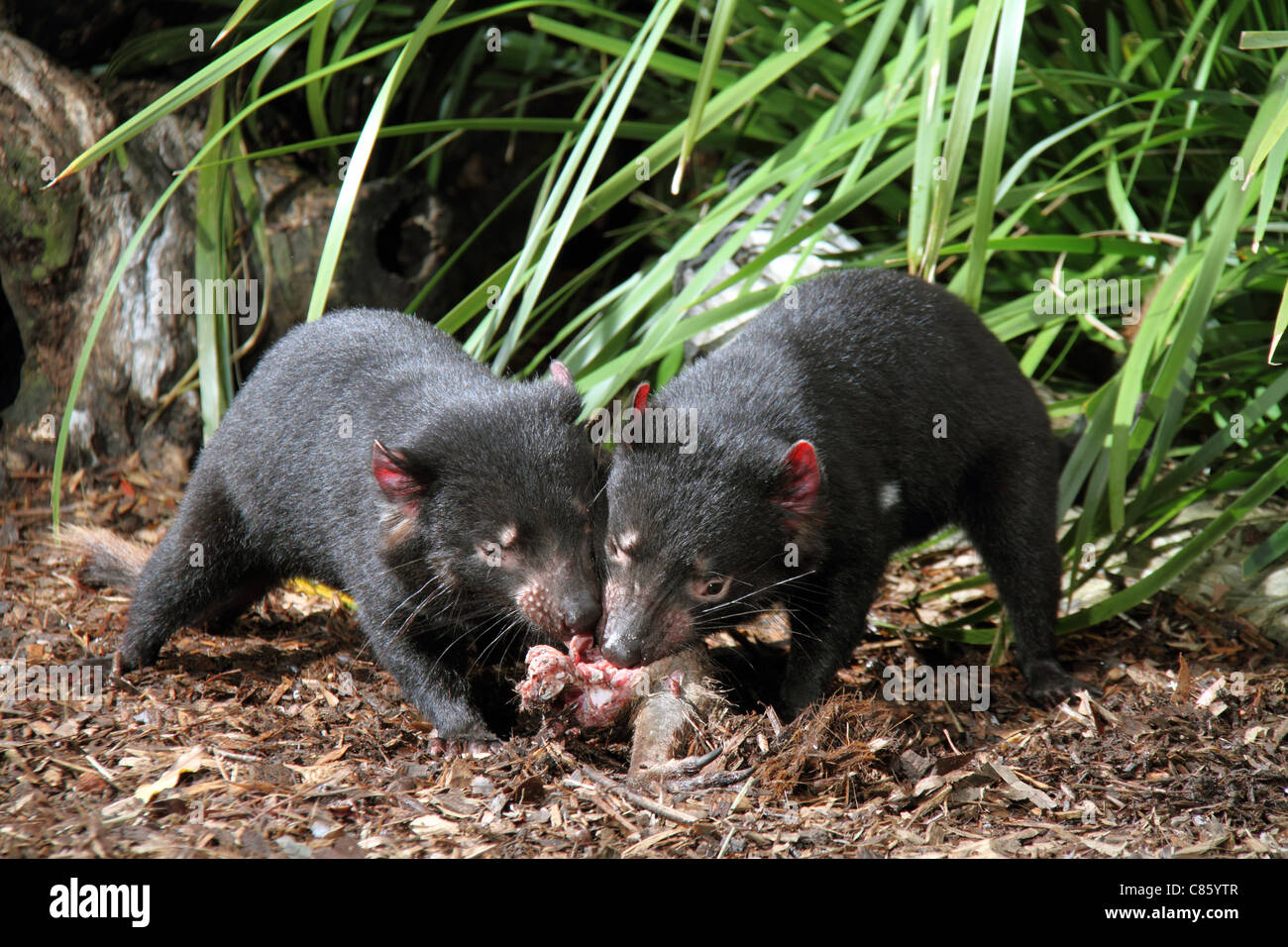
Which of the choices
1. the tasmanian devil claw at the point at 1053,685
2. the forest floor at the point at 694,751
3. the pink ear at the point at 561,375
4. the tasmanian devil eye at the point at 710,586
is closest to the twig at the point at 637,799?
the forest floor at the point at 694,751

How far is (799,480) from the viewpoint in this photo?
309cm

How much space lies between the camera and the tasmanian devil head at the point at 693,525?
3.08 m

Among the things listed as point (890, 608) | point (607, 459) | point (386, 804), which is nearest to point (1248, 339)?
point (890, 608)

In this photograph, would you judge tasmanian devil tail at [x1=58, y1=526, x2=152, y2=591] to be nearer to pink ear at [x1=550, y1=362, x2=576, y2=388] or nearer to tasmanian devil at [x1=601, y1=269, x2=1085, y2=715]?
pink ear at [x1=550, y1=362, x2=576, y2=388]

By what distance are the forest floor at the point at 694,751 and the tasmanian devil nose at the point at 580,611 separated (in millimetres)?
289

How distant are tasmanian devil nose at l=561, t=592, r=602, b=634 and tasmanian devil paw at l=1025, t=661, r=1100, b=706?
1453 millimetres

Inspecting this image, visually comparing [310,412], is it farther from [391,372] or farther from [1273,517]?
[1273,517]

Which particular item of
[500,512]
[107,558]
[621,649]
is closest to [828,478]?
[621,649]

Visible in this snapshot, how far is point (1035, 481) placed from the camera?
367cm

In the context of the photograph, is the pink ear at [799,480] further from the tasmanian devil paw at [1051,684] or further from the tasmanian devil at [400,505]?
the tasmanian devil paw at [1051,684]

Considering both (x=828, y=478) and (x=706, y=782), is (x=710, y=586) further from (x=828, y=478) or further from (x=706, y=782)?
(x=706, y=782)

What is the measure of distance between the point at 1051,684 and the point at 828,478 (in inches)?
39.4

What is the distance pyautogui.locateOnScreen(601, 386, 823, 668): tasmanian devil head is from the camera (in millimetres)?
3078

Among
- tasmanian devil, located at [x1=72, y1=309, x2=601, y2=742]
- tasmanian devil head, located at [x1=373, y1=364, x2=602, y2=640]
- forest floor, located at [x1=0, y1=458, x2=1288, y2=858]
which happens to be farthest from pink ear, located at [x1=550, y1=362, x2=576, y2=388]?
forest floor, located at [x1=0, y1=458, x2=1288, y2=858]
